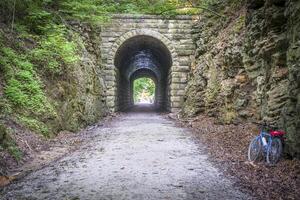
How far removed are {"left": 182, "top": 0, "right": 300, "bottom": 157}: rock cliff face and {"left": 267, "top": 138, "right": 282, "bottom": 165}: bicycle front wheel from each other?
21cm

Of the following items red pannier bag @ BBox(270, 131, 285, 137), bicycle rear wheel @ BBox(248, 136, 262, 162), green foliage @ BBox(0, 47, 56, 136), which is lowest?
bicycle rear wheel @ BBox(248, 136, 262, 162)

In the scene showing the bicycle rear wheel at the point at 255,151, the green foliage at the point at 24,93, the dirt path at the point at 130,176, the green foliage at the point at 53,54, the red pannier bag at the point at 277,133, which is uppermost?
the green foliage at the point at 53,54

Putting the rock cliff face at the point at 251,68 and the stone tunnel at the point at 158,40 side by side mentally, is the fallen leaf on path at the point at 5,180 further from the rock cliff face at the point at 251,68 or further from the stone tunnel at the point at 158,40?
the stone tunnel at the point at 158,40

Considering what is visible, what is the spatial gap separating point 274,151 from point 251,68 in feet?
14.8

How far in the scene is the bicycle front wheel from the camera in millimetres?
6668

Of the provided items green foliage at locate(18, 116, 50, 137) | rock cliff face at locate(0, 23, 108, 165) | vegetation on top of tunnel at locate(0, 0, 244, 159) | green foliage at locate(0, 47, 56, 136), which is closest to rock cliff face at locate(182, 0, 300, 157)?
vegetation on top of tunnel at locate(0, 0, 244, 159)

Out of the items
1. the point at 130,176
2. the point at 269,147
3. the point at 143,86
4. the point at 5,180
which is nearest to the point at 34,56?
the point at 5,180

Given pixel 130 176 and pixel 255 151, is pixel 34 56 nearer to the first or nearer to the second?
pixel 130 176

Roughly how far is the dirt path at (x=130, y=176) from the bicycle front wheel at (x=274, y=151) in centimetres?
120

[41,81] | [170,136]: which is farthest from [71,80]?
[170,136]

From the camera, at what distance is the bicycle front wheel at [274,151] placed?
667 cm

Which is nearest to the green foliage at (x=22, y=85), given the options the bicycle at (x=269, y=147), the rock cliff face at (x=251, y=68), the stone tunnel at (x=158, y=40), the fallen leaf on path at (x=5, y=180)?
the fallen leaf on path at (x=5, y=180)

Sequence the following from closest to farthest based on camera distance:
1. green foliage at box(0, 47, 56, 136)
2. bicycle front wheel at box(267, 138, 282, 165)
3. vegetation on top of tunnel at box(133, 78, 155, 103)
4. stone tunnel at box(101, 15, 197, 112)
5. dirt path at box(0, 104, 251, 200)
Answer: dirt path at box(0, 104, 251, 200), bicycle front wheel at box(267, 138, 282, 165), green foliage at box(0, 47, 56, 136), stone tunnel at box(101, 15, 197, 112), vegetation on top of tunnel at box(133, 78, 155, 103)

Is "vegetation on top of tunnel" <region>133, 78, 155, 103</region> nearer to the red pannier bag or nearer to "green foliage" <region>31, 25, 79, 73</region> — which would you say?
"green foliage" <region>31, 25, 79, 73</region>
